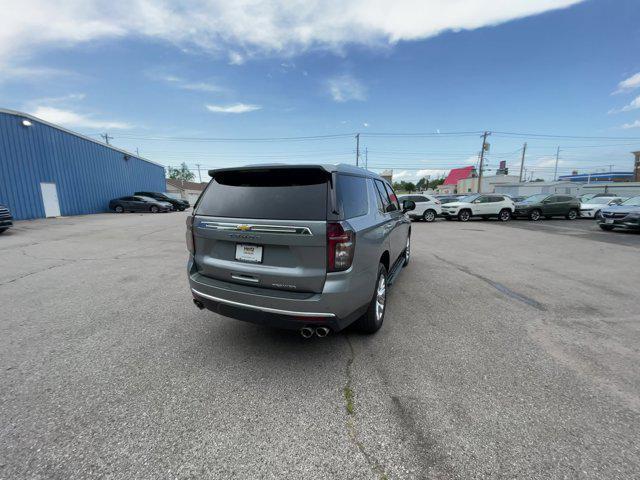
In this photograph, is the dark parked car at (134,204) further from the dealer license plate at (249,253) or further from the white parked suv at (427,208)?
the dealer license plate at (249,253)

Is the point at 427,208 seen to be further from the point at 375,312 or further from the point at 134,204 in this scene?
the point at 134,204

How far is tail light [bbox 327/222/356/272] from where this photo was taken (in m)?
2.54

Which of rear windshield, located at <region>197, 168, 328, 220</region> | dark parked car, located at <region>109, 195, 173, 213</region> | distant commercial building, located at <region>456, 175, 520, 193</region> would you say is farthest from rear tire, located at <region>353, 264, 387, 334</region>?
distant commercial building, located at <region>456, 175, 520, 193</region>

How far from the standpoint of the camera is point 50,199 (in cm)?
1947

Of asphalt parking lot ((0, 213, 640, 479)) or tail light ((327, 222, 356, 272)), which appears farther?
tail light ((327, 222, 356, 272))

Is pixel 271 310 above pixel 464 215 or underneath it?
above

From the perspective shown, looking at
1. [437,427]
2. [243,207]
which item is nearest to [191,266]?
[243,207]

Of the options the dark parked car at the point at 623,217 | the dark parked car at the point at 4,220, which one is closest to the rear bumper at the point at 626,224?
the dark parked car at the point at 623,217

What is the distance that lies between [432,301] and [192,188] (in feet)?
283

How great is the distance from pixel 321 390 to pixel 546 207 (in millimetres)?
21921

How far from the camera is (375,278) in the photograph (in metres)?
3.20

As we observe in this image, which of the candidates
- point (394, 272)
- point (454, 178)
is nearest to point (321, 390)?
point (394, 272)

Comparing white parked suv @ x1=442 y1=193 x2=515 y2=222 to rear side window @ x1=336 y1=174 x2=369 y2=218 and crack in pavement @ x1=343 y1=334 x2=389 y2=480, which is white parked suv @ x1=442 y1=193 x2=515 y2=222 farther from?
crack in pavement @ x1=343 y1=334 x2=389 y2=480

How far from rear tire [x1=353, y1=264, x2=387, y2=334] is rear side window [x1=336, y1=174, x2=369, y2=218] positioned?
74 centimetres
